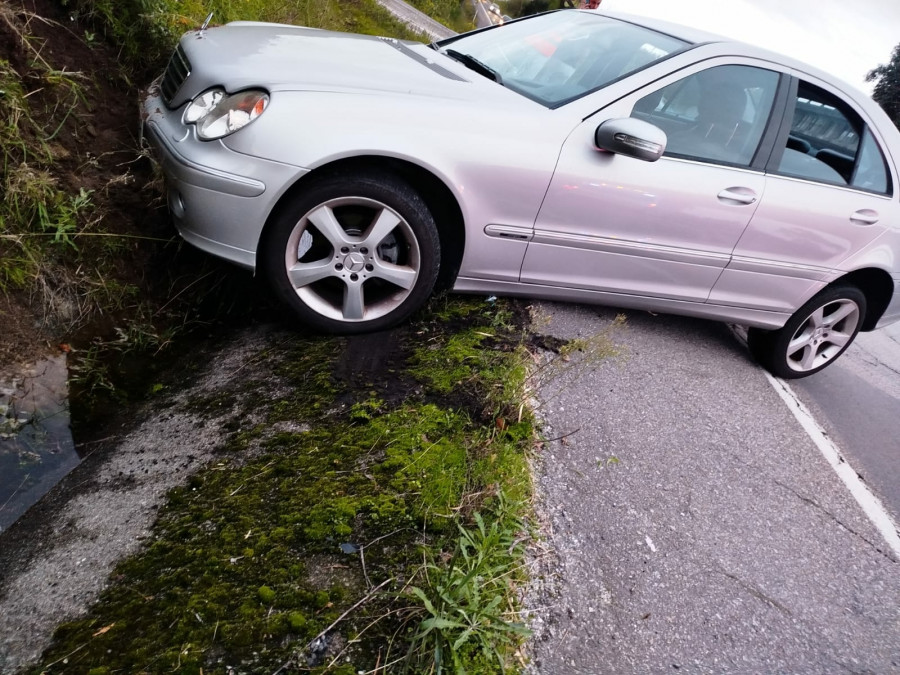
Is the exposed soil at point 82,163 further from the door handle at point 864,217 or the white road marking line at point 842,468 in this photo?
the door handle at point 864,217

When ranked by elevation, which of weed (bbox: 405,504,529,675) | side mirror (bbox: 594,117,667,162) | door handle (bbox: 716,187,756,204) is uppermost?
side mirror (bbox: 594,117,667,162)

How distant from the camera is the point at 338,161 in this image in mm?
2926

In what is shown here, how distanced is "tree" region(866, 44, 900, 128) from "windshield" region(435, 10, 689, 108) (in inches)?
1347

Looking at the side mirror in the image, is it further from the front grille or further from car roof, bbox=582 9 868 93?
the front grille

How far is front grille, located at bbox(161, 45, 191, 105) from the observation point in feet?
10.6

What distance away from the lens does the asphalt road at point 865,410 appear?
3.89 metres

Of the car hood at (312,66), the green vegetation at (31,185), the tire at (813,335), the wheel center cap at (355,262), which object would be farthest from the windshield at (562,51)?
the green vegetation at (31,185)

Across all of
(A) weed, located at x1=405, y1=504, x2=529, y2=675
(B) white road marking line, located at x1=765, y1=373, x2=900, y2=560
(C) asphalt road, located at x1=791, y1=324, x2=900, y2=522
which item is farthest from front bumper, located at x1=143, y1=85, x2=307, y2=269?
(C) asphalt road, located at x1=791, y1=324, x2=900, y2=522

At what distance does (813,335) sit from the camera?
449cm

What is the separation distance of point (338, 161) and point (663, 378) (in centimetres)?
220

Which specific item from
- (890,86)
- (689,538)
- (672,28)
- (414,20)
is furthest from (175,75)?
(890,86)

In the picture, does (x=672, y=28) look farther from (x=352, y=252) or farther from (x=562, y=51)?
(x=352, y=252)

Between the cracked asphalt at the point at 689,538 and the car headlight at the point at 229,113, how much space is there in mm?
1832

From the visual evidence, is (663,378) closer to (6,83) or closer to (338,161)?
(338,161)
